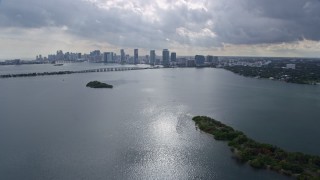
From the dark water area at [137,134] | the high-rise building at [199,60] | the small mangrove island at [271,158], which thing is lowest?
the dark water area at [137,134]

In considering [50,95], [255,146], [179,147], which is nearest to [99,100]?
[50,95]

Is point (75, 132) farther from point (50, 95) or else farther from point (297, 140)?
point (50, 95)

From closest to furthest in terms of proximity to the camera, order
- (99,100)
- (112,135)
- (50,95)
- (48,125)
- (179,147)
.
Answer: (179,147) → (112,135) → (48,125) → (99,100) → (50,95)

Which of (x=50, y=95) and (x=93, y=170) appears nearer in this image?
(x=93, y=170)

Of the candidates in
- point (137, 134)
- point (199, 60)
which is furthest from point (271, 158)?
point (199, 60)

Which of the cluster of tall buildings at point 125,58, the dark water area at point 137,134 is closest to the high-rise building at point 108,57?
the cluster of tall buildings at point 125,58

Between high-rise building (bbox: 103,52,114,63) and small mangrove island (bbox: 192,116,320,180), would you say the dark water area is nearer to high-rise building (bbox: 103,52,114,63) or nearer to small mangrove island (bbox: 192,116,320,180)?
small mangrove island (bbox: 192,116,320,180)

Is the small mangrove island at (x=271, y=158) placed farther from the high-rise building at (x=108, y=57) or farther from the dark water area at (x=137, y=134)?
the high-rise building at (x=108, y=57)
